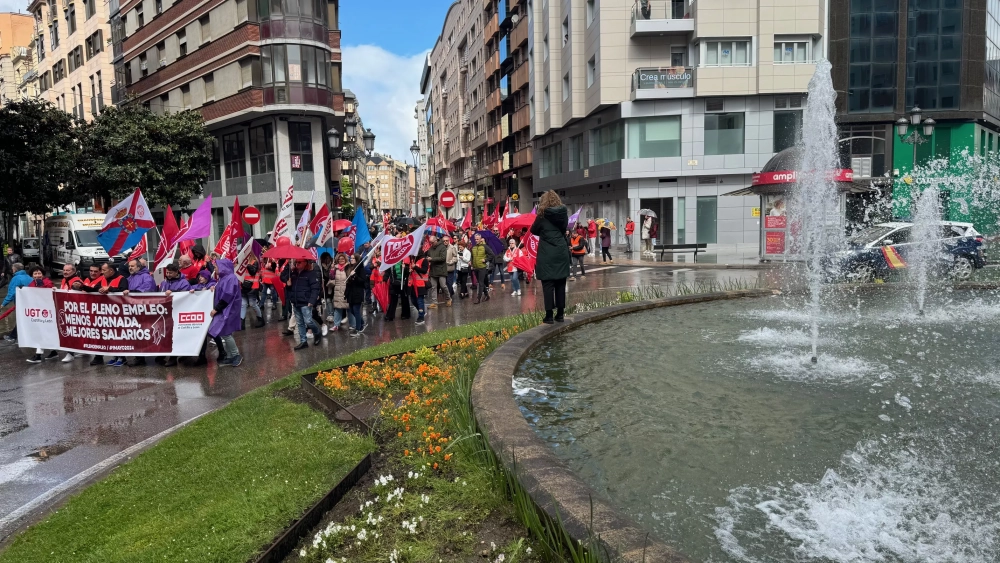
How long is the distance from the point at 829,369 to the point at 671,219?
31987 mm

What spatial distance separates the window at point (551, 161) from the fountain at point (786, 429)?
40.5m

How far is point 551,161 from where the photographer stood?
52.2 metres

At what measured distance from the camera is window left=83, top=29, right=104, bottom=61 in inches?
2188

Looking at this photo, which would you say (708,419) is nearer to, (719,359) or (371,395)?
(719,359)

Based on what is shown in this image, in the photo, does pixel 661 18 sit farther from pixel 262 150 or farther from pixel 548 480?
pixel 548 480

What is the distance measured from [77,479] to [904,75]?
150 feet

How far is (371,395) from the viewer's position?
7.40 m

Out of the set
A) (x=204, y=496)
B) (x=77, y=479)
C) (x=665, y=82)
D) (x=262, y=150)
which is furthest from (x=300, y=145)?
(x=204, y=496)

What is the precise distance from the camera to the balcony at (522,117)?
55.6 metres

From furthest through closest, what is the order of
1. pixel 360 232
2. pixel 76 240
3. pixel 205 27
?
pixel 205 27 < pixel 76 240 < pixel 360 232

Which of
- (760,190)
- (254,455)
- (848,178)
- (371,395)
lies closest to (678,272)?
(760,190)

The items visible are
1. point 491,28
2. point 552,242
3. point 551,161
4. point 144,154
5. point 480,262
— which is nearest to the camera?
point 552,242

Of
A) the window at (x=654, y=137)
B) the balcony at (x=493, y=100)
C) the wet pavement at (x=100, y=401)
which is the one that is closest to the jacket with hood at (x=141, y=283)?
the wet pavement at (x=100, y=401)

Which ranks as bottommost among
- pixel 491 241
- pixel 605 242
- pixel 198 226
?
pixel 605 242
